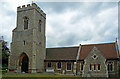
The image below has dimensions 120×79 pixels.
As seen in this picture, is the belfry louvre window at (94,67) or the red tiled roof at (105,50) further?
the red tiled roof at (105,50)

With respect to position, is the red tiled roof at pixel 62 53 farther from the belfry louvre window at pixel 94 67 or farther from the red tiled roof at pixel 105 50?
the belfry louvre window at pixel 94 67

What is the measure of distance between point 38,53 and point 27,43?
12.5 ft

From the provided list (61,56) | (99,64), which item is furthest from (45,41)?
(99,64)

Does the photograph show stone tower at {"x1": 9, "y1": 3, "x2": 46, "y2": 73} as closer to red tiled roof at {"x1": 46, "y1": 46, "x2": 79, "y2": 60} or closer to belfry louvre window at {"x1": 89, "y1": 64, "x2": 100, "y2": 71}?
red tiled roof at {"x1": 46, "y1": 46, "x2": 79, "y2": 60}

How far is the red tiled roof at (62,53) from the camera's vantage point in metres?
34.9

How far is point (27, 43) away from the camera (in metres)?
33.4

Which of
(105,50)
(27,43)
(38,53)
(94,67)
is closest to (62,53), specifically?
(38,53)

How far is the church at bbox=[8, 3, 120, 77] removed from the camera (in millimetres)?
31719

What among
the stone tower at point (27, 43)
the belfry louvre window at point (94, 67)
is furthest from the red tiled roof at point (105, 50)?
the stone tower at point (27, 43)

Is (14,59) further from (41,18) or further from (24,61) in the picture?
(41,18)

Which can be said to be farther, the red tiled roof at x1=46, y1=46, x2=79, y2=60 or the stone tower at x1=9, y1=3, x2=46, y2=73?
the red tiled roof at x1=46, y1=46, x2=79, y2=60

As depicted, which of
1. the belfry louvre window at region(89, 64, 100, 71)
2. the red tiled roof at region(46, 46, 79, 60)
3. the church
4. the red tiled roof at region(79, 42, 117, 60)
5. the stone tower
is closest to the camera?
the belfry louvre window at region(89, 64, 100, 71)

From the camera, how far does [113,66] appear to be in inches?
1154

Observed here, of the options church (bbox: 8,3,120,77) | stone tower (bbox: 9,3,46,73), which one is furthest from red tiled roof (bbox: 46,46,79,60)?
stone tower (bbox: 9,3,46,73)
